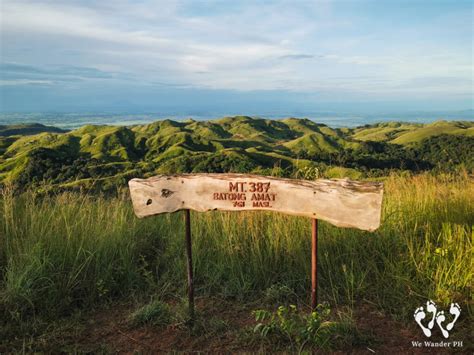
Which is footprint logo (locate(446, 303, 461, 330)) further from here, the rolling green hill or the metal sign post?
the rolling green hill

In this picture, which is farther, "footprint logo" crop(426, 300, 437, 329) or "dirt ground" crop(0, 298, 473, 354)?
"footprint logo" crop(426, 300, 437, 329)

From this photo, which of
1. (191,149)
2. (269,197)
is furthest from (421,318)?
(191,149)

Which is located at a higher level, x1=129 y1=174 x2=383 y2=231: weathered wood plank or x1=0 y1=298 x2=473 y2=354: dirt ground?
x1=129 y1=174 x2=383 y2=231: weathered wood plank

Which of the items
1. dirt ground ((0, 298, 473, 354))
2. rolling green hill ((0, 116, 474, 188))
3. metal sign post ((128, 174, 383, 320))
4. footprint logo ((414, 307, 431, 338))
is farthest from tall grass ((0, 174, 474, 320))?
rolling green hill ((0, 116, 474, 188))

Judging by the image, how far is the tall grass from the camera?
4113mm

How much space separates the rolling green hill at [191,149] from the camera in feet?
227

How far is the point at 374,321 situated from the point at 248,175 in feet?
6.54

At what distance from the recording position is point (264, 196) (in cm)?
371

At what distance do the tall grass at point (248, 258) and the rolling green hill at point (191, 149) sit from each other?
4164 cm

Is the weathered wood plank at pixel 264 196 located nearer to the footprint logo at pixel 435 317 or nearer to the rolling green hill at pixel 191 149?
the footprint logo at pixel 435 317

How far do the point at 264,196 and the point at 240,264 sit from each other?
4.95 feet

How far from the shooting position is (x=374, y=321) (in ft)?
12.5

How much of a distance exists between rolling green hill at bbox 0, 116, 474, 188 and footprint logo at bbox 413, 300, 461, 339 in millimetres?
43331

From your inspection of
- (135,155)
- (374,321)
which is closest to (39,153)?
(135,155)
